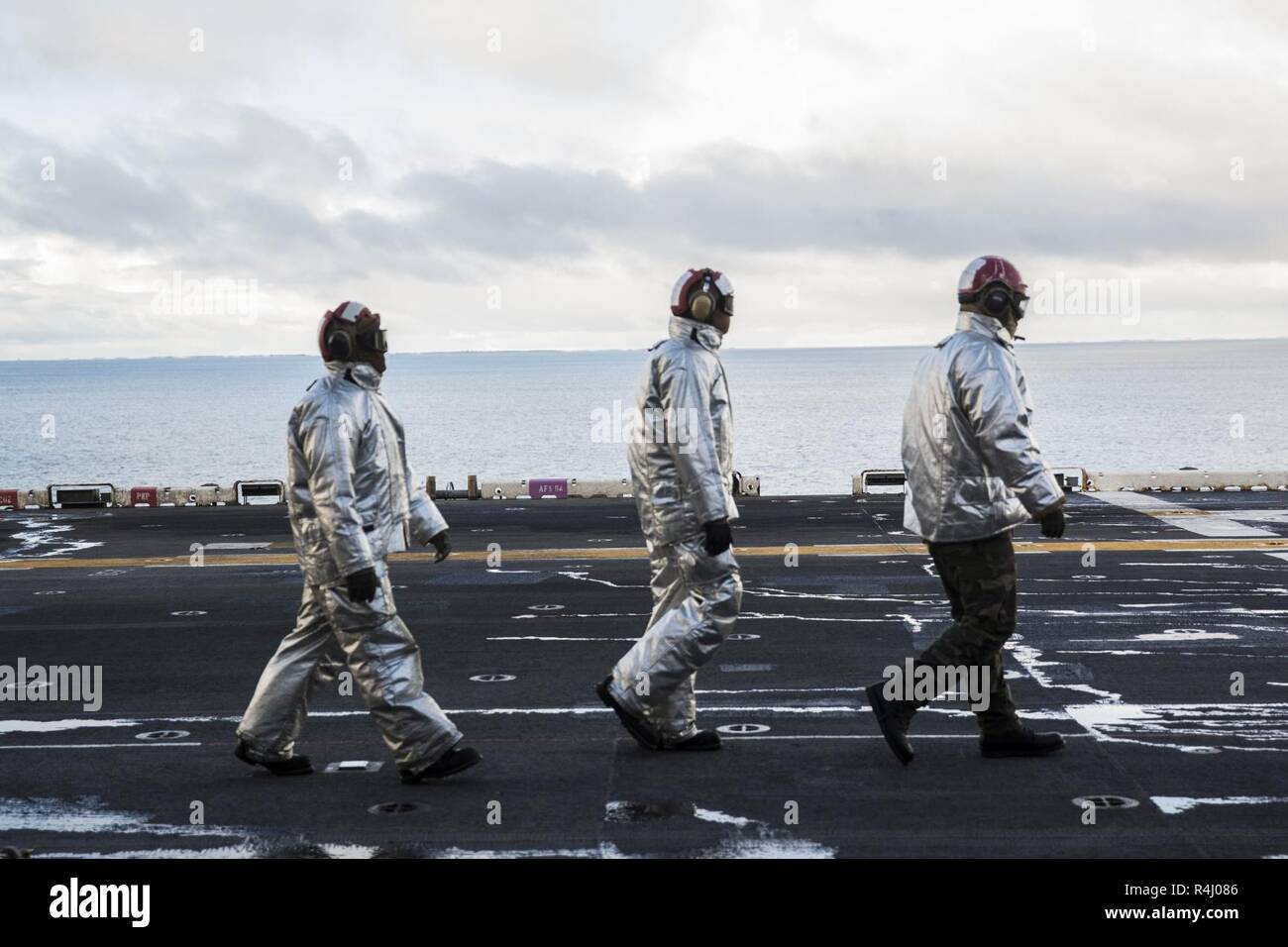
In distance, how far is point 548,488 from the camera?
91.8ft

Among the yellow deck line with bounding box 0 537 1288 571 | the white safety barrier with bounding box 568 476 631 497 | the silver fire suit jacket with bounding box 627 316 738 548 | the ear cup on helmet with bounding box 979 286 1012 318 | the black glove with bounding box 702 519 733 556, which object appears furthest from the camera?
the white safety barrier with bounding box 568 476 631 497

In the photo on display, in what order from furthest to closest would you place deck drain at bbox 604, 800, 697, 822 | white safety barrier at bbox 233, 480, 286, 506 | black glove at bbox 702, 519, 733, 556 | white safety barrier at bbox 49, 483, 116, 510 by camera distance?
1. white safety barrier at bbox 233, 480, 286, 506
2. white safety barrier at bbox 49, 483, 116, 510
3. black glove at bbox 702, 519, 733, 556
4. deck drain at bbox 604, 800, 697, 822

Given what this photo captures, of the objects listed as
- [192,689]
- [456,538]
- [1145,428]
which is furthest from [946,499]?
[1145,428]

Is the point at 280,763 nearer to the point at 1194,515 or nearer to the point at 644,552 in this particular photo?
the point at 644,552

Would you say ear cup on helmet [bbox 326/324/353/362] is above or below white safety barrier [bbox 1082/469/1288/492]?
above

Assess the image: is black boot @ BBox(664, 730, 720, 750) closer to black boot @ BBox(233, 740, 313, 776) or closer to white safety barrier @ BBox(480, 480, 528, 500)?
black boot @ BBox(233, 740, 313, 776)

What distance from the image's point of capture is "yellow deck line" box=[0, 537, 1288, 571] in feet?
54.9

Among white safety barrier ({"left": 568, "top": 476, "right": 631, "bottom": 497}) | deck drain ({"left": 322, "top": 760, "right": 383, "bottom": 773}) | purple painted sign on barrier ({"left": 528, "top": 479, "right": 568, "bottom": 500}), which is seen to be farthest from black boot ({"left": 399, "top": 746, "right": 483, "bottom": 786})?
purple painted sign on barrier ({"left": 528, "top": 479, "right": 568, "bottom": 500})

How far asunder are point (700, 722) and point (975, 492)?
7.08 feet

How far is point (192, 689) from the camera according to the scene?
931 centimetres

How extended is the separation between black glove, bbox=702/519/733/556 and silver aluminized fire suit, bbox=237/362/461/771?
55.9 inches
